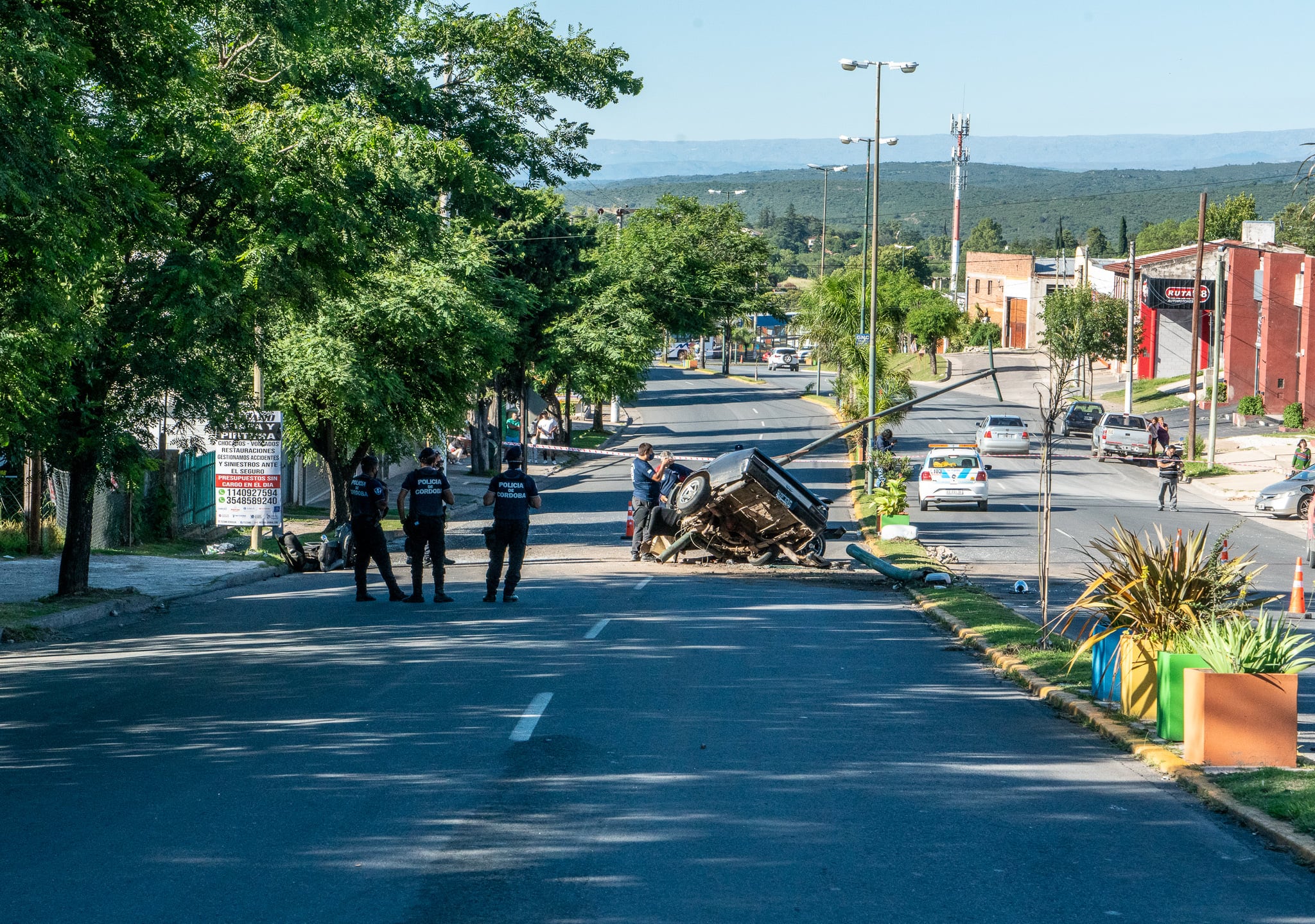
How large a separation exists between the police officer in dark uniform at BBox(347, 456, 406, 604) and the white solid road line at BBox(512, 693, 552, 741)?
6475mm

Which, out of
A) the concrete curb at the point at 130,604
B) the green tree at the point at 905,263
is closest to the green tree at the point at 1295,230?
the green tree at the point at 905,263

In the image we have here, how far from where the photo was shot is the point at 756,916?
561 cm

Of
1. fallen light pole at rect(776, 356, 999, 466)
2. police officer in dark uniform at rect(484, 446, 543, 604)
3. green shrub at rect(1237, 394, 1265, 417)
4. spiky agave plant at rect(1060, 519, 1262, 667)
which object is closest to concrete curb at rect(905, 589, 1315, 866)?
spiky agave plant at rect(1060, 519, 1262, 667)

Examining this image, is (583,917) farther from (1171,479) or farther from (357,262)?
(1171,479)

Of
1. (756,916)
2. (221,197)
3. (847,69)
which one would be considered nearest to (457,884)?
(756,916)

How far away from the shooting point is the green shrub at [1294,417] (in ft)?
185

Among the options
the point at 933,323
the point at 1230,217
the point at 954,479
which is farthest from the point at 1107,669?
the point at 1230,217

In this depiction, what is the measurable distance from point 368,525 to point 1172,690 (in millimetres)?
10215

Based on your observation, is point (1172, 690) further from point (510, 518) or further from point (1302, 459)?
point (1302, 459)

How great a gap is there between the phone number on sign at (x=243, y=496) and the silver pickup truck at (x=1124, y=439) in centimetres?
3649

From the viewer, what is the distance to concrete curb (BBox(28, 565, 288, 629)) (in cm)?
1500

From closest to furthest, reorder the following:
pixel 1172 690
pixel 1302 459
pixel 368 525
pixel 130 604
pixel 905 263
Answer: pixel 1172 690 < pixel 368 525 < pixel 130 604 < pixel 1302 459 < pixel 905 263

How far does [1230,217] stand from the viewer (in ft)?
357

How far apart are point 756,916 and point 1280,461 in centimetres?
4784
